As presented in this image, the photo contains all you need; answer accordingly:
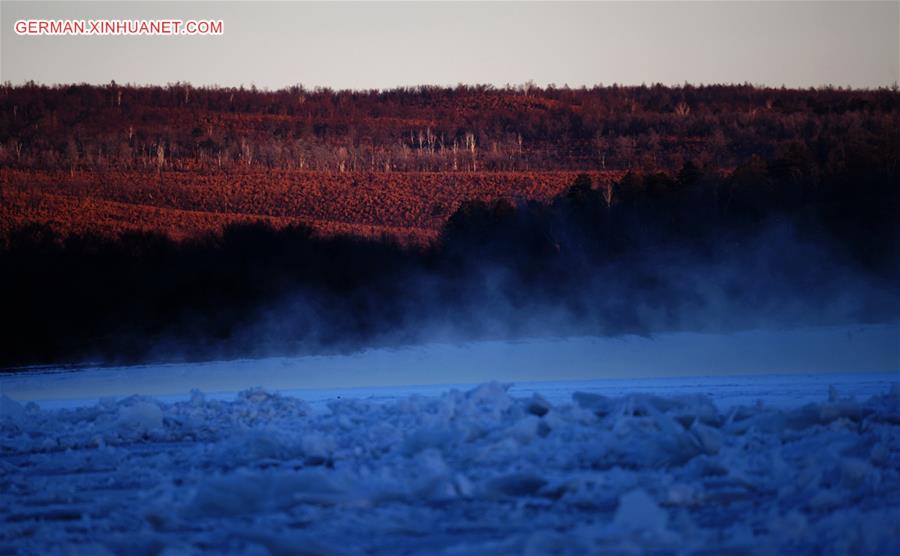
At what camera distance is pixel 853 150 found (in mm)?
21234

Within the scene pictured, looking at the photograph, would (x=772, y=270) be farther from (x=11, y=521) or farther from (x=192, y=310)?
(x=11, y=521)

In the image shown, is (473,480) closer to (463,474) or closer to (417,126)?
(463,474)

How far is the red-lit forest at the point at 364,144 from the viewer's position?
2856 cm

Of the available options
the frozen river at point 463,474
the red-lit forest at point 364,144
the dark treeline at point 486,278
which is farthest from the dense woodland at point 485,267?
the frozen river at point 463,474

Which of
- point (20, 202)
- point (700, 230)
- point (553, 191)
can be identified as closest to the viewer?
point (700, 230)

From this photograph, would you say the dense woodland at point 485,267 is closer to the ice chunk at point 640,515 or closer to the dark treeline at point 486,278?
the dark treeline at point 486,278

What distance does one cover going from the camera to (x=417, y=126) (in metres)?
41.8

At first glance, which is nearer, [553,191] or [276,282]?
[276,282]

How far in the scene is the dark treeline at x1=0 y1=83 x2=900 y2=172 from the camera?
34.7 metres

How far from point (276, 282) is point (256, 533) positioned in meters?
11.6

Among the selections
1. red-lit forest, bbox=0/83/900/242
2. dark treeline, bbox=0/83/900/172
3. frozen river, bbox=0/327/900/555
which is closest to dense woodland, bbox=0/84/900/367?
red-lit forest, bbox=0/83/900/242

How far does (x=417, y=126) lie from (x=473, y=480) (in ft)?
118

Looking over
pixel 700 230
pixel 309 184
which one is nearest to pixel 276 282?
pixel 700 230

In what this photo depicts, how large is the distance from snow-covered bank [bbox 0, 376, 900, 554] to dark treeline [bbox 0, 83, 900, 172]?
23.6m
